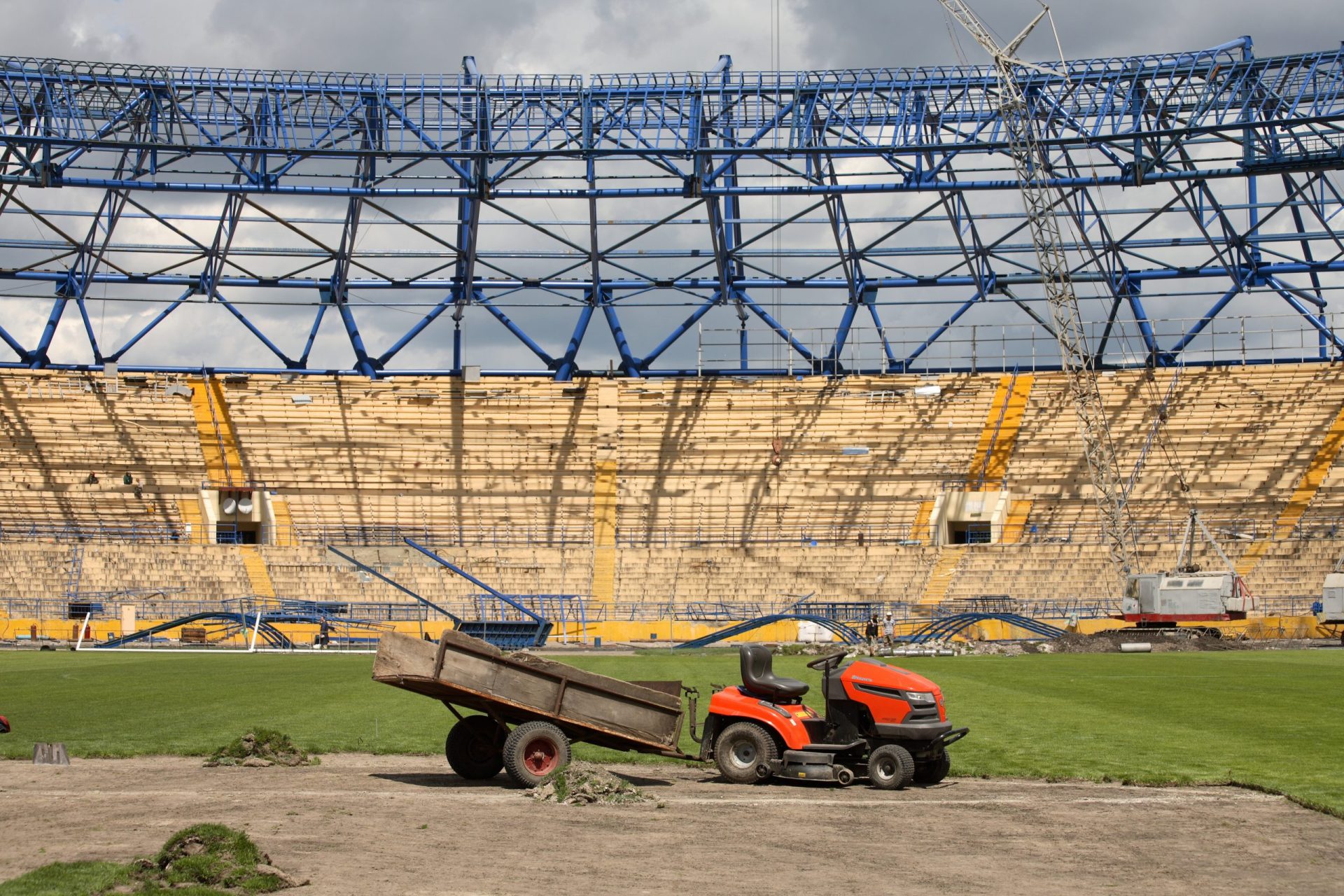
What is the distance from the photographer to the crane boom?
40.7 m

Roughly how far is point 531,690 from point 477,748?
83 centimetres

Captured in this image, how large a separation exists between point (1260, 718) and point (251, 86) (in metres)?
32.0

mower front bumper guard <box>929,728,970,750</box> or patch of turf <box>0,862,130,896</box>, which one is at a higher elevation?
mower front bumper guard <box>929,728,970,750</box>

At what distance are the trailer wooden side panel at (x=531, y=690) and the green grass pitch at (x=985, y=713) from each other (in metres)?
1.71

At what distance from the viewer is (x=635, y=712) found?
446 inches

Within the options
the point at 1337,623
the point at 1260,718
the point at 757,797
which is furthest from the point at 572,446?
the point at 757,797

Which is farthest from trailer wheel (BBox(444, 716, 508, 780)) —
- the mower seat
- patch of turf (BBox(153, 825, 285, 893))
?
patch of turf (BBox(153, 825, 285, 893))

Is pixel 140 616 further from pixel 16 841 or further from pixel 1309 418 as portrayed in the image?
pixel 1309 418

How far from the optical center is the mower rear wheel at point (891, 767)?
11016 millimetres

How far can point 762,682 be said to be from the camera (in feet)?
37.7

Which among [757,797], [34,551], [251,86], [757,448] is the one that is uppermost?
[251,86]

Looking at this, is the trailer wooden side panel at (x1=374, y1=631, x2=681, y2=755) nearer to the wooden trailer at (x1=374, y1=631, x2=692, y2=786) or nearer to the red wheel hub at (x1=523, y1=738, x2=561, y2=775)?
the wooden trailer at (x1=374, y1=631, x2=692, y2=786)

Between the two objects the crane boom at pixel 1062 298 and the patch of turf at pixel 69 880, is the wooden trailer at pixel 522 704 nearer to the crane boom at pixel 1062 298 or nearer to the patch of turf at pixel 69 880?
the patch of turf at pixel 69 880

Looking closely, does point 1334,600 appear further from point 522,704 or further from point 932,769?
point 522,704
